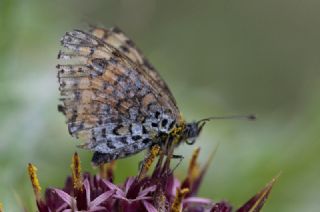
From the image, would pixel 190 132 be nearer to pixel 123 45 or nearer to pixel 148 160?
pixel 148 160

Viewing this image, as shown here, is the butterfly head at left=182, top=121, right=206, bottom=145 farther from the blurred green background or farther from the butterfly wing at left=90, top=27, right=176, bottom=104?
the blurred green background

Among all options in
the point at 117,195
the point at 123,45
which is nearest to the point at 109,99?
the point at 123,45

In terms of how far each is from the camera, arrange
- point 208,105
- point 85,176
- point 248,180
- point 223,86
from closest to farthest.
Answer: point 85,176 < point 248,180 < point 208,105 < point 223,86

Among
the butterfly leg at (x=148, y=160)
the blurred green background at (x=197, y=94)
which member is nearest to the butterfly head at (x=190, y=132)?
the butterfly leg at (x=148, y=160)

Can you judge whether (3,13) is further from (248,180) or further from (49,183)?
(248,180)

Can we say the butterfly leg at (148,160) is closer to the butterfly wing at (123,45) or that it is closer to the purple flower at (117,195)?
the purple flower at (117,195)

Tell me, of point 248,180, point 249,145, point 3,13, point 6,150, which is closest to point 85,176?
point 6,150
